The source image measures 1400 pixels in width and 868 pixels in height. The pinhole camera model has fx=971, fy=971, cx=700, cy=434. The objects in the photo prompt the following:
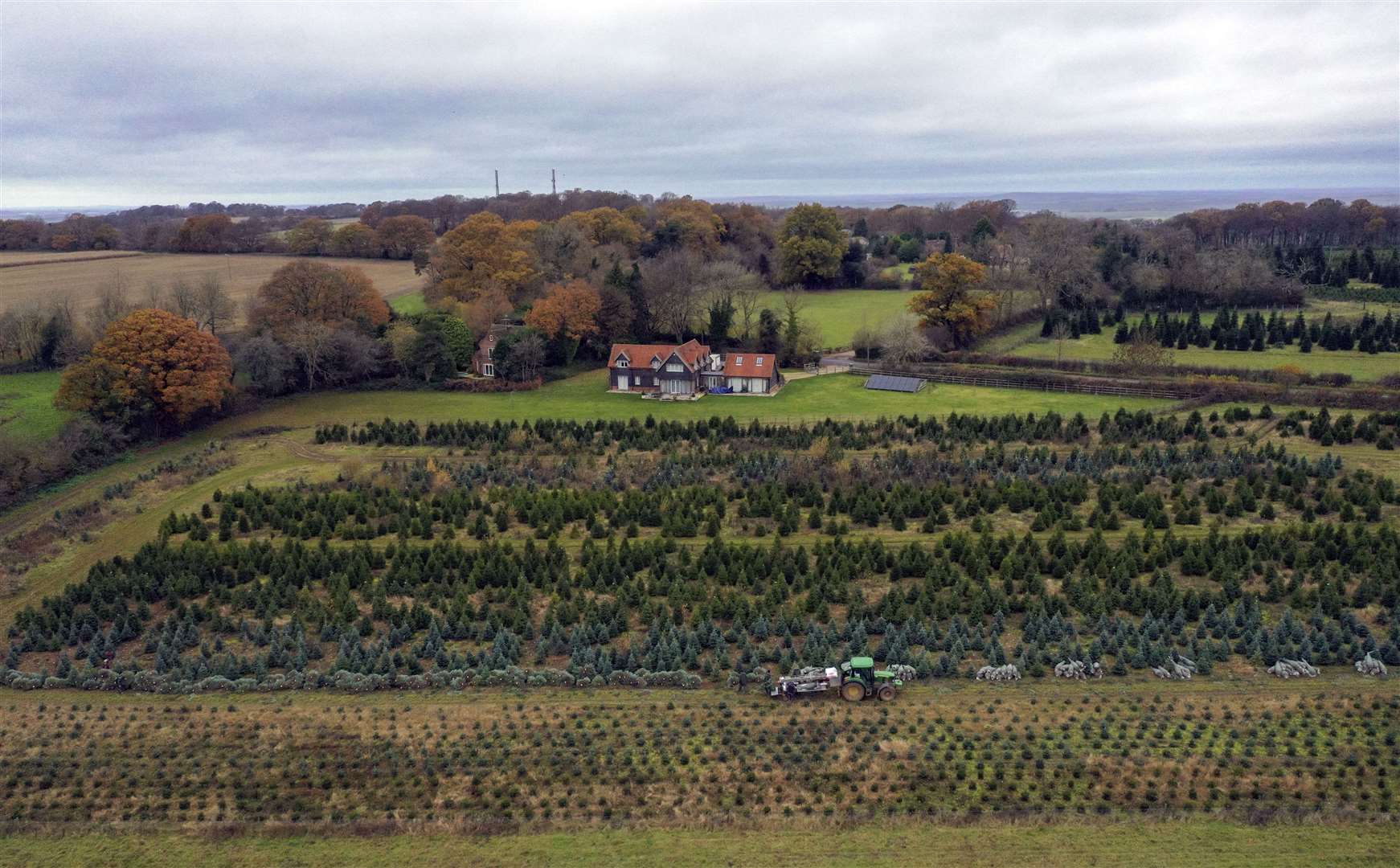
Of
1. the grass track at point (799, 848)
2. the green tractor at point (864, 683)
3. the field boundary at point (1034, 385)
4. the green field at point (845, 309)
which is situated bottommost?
the grass track at point (799, 848)

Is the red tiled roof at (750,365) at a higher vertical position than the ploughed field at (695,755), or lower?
higher

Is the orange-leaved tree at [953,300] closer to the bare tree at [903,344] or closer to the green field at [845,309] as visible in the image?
the bare tree at [903,344]

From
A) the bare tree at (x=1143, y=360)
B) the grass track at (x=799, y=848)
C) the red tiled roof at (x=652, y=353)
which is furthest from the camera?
the red tiled roof at (x=652, y=353)

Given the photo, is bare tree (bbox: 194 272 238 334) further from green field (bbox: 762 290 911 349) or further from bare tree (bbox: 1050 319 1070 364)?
bare tree (bbox: 1050 319 1070 364)

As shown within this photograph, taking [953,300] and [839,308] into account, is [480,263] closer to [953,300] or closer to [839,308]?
[839,308]

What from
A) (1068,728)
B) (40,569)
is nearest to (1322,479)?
(1068,728)

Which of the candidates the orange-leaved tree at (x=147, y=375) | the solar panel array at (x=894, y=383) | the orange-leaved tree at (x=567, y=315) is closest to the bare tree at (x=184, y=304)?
the orange-leaved tree at (x=147, y=375)
